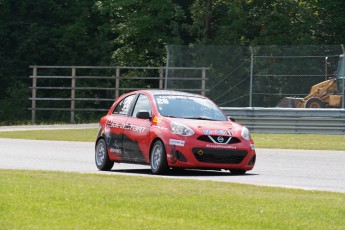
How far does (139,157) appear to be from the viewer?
19.1m

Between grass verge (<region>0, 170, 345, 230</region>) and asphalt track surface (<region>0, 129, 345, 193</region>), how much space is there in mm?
1673

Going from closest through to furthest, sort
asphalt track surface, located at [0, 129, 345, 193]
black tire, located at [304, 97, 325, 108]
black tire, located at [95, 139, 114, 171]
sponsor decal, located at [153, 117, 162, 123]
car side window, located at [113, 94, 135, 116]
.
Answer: asphalt track surface, located at [0, 129, 345, 193]
sponsor decal, located at [153, 117, 162, 123]
black tire, located at [95, 139, 114, 171]
car side window, located at [113, 94, 135, 116]
black tire, located at [304, 97, 325, 108]

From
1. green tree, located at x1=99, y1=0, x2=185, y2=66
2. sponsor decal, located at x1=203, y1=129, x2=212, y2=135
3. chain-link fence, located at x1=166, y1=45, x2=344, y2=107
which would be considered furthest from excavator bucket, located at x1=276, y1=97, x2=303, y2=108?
green tree, located at x1=99, y1=0, x2=185, y2=66

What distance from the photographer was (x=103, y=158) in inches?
789

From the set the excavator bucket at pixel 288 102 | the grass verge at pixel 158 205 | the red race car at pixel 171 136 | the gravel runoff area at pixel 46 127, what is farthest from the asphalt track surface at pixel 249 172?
the gravel runoff area at pixel 46 127

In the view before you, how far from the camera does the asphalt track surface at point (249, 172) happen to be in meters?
17.2

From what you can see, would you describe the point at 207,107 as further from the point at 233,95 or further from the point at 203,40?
the point at 203,40

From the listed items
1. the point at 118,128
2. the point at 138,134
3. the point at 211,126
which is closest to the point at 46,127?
the point at 118,128

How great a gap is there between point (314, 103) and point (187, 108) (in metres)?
15.3

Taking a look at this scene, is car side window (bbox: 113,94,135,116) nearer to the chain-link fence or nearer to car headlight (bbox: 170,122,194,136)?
car headlight (bbox: 170,122,194,136)

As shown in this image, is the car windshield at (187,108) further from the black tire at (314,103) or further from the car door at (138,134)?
the black tire at (314,103)

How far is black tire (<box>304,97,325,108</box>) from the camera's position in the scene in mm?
33866

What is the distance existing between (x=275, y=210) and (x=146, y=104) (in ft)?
25.5

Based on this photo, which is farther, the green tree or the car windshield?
the green tree
